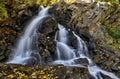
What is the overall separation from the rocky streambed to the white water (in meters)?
0.32

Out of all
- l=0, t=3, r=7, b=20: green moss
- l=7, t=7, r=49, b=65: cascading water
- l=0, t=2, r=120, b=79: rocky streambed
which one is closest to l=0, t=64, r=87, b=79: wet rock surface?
l=0, t=2, r=120, b=79: rocky streambed

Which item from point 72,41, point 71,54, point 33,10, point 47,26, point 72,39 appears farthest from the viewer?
point 33,10

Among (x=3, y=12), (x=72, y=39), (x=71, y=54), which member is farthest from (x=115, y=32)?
(x=3, y=12)

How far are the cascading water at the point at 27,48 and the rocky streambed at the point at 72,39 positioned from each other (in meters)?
0.29

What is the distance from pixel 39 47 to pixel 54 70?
3.52 m

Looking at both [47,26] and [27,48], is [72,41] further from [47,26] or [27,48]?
[27,48]

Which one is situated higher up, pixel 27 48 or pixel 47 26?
pixel 47 26

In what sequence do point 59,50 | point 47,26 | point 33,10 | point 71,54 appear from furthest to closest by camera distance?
point 33,10
point 47,26
point 59,50
point 71,54

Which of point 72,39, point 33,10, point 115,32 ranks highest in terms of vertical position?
point 33,10

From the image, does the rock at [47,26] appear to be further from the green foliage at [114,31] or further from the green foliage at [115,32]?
the green foliage at [115,32]

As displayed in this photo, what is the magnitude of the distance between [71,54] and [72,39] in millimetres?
1557

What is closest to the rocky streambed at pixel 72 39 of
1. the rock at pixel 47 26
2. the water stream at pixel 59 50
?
the rock at pixel 47 26

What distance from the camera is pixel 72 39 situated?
15.3 m

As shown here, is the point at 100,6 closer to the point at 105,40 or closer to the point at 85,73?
the point at 105,40
